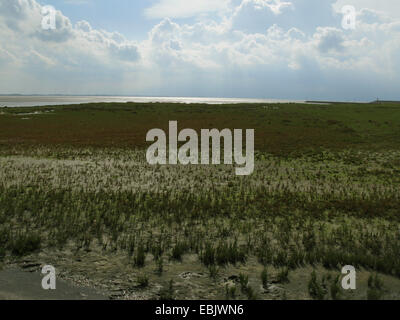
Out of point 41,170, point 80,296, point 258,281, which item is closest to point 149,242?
point 80,296

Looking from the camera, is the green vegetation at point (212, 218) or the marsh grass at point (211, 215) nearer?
the green vegetation at point (212, 218)

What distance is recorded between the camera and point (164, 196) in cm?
1227

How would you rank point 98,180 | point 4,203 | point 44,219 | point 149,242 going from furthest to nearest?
point 98,180 → point 4,203 → point 44,219 → point 149,242

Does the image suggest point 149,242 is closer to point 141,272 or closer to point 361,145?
point 141,272

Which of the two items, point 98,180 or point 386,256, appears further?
point 98,180

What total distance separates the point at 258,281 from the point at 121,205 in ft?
20.4

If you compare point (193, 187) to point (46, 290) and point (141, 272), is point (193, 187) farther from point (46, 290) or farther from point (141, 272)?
point (46, 290)

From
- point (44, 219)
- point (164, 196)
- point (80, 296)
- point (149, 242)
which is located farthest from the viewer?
point (164, 196)

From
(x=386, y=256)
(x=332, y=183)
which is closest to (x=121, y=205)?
(x=386, y=256)

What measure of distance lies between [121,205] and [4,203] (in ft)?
Answer: 13.5

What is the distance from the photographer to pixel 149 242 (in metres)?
8.25

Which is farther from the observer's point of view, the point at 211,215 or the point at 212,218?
the point at 211,215

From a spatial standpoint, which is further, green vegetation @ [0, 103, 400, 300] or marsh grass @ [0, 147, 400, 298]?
marsh grass @ [0, 147, 400, 298]

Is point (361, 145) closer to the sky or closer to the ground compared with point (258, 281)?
closer to the sky
